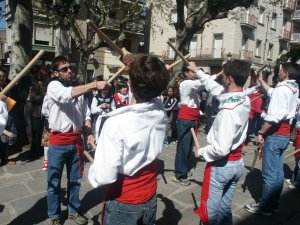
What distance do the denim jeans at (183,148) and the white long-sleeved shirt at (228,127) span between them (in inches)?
81.2

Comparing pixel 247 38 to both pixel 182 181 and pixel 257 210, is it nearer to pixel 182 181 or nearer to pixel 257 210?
pixel 182 181

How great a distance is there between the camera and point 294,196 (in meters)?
4.85

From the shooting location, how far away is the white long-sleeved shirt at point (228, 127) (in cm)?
270

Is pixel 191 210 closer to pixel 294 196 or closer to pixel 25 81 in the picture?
pixel 294 196

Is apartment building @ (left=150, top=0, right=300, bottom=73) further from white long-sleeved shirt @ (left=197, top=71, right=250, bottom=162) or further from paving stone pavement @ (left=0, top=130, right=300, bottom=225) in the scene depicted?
white long-sleeved shirt @ (left=197, top=71, right=250, bottom=162)

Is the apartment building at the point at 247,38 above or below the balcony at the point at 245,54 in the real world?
above

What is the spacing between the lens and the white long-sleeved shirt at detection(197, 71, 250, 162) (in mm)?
2701

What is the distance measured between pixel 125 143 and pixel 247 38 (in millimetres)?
30253

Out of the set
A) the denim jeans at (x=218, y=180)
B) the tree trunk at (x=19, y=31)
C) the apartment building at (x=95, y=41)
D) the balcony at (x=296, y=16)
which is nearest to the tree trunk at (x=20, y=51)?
the tree trunk at (x=19, y=31)

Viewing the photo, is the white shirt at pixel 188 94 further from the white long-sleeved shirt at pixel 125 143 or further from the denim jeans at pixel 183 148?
the white long-sleeved shirt at pixel 125 143

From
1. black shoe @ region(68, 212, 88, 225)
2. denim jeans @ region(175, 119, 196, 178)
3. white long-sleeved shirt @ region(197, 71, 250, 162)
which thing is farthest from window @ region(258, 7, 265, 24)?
black shoe @ region(68, 212, 88, 225)

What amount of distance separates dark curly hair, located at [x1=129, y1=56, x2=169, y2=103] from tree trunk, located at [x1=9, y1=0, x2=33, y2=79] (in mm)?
5235

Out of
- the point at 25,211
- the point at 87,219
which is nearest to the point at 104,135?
the point at 87,219

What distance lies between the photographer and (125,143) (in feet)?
6.44
